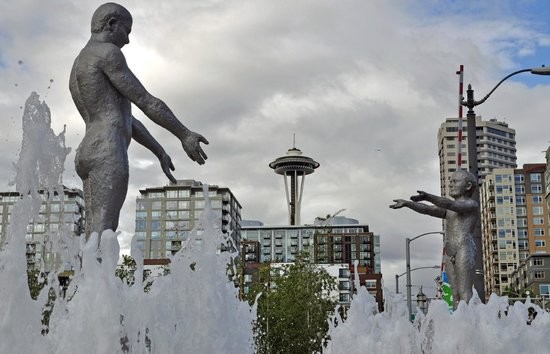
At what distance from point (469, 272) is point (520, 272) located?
86.5 meters

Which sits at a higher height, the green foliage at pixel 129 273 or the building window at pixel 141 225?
the building window at pixel 141 225

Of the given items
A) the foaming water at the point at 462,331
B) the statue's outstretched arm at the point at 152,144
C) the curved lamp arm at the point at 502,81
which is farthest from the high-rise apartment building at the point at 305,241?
the statue's outstretched arm at the point at 152,144

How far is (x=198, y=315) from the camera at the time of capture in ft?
21.5

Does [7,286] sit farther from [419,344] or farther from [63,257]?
[419,344]

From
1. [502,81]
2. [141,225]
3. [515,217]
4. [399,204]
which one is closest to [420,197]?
[399,204]

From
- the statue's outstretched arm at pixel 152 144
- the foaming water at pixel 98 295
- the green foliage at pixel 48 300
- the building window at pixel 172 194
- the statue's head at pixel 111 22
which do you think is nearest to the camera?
the foaming water at pixel 98 295

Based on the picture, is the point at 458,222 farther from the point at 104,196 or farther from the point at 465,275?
the point at 104,196

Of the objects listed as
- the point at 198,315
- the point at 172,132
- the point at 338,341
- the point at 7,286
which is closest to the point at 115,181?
the point at 172,132

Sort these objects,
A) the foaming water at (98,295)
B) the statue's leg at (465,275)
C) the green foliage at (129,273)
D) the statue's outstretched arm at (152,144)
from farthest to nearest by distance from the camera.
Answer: the green foliage at (129,273) → the statue's leg at (465,275) → the statue's outstretched arm at (152,144) → the foaming water at (98,295)

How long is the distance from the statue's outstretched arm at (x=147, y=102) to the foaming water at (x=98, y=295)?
2.16ft

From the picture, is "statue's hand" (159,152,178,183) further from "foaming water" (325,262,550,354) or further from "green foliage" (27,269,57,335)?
"foaming water" (325,262,550,354)

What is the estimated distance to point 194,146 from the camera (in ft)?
18.0

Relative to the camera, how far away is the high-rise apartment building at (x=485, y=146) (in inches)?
5418

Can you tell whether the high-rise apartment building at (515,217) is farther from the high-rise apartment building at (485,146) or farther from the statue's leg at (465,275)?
the statue's leg at (465,275)
